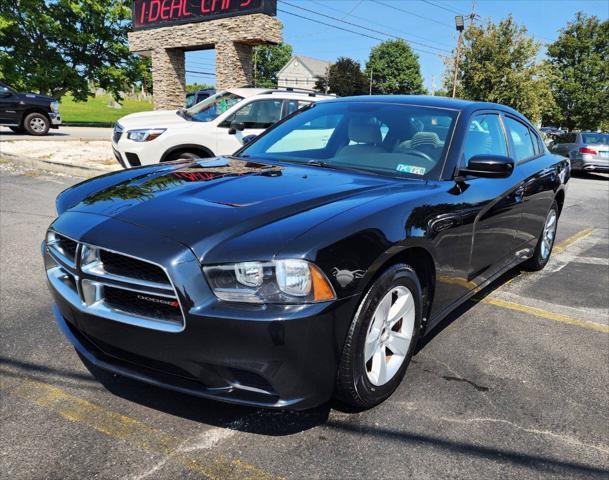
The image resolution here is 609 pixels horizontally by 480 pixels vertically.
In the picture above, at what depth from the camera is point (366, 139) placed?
353 centimetres

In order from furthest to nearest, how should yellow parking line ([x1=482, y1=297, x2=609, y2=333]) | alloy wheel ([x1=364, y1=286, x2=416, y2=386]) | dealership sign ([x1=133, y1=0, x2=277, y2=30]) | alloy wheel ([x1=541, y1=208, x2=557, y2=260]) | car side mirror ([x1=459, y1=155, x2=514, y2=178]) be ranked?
dealership sign ([x1=133, y1=0, x2=277, y2=30]) → alloy wheel ([x1=541, y1=208, x2=557, y2=260]) → yellow parking line ([x1=482, y1=297, x2=609, y2=333]) → car side mirror ([x1=459, y1=155, x2=514, y2=178]) → alloy wheel ([x1=364, y1=286, x2=416, y2=386])

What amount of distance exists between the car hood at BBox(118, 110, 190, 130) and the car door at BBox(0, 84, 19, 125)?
34.0 feet

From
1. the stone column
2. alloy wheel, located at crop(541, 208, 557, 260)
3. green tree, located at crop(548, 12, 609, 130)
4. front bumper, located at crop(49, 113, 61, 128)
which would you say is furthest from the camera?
green tree, located at crop(548, 12, 609, 130)

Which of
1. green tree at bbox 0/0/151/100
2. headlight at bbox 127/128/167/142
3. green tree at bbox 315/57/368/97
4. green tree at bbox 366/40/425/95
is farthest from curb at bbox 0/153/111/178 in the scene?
green tree at bbox 366/40/425/95

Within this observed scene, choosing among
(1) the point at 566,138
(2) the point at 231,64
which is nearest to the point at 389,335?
(2) the point at 231,64

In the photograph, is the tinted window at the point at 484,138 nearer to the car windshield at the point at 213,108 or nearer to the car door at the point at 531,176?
the car door at the point at 531,176

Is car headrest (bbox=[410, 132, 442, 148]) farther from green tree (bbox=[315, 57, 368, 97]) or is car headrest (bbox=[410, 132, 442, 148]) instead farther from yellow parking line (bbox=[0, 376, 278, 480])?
green tree (bbox=[315, 57, 368, 97])

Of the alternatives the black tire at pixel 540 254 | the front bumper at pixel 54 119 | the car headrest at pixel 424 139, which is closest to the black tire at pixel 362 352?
the car headrest at pixel 424 139

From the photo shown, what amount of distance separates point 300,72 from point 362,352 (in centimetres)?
10035

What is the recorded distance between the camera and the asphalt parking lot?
2125mm

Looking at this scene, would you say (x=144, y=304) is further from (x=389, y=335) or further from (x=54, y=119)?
(x=54, y=119)

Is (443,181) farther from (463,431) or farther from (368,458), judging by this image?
(368,458)

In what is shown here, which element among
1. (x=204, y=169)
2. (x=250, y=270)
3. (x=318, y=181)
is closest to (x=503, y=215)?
(x=318, y=181)

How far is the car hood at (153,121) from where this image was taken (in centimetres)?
798
